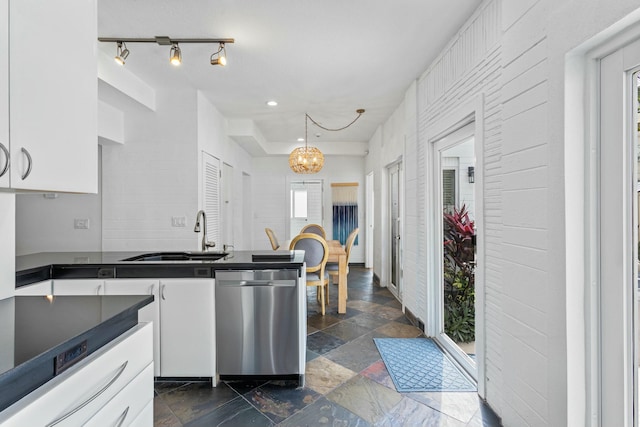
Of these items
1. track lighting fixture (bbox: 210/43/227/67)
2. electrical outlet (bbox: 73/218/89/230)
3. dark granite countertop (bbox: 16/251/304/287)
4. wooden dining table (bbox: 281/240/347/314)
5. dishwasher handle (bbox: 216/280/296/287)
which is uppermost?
track lighting fixture (bbox: 210/43/227/67)

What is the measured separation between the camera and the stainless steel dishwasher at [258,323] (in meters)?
2.18

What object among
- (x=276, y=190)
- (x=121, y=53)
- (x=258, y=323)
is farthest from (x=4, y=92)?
(x=276, y=190)

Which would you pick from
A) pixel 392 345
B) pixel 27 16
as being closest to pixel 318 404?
pixel 392 345

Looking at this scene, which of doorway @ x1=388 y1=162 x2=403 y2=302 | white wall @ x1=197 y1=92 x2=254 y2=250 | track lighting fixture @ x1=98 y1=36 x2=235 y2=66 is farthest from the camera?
doorway @ x1=388 y1=162 x2=403 y2=302

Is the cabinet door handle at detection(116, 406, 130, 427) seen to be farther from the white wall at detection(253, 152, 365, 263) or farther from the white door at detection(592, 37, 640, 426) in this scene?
the white wall at detection(253, 152, 365, 263)

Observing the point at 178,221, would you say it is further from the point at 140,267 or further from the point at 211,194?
the point at 140,267

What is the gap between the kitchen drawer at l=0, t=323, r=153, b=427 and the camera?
0.72 metres

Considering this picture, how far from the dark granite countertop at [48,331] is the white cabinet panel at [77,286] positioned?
3.14 feet

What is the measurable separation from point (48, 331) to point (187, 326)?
52.6 inches

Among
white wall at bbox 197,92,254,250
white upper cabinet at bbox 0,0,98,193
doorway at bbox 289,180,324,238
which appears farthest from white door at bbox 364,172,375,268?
white upper cabinet at bbox 0,0,98,193

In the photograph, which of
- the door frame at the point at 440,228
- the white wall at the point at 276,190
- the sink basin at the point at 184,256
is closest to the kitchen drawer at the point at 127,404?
the sink basin at the point at 184,256

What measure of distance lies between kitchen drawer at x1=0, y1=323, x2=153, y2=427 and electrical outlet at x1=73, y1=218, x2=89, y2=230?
3160 mm

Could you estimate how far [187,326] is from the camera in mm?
2170

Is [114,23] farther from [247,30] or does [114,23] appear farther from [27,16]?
[27,16]
